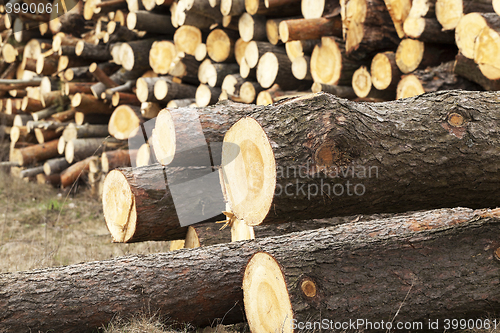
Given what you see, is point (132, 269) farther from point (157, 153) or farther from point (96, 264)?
point (157, 153)

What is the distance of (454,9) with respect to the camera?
10.5 feet

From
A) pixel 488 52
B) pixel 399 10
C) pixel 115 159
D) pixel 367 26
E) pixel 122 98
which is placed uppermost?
pixel 399 10

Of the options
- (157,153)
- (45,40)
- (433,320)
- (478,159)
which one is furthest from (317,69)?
(45,40)

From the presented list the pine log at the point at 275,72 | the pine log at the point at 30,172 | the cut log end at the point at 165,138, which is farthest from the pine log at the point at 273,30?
the pine log at the point at 30,172

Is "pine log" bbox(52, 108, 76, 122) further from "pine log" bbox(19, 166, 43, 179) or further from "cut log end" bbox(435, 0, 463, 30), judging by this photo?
"cut log end" bbox(435, 0, 463, 30)

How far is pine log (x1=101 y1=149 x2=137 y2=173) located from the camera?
18.4 feet

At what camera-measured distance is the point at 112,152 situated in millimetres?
5707

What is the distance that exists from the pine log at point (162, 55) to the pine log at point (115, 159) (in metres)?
1.07

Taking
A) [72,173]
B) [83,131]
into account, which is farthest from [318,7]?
[72,173]

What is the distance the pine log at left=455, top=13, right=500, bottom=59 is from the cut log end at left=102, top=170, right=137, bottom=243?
7.97 ft

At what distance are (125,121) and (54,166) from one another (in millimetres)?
1728

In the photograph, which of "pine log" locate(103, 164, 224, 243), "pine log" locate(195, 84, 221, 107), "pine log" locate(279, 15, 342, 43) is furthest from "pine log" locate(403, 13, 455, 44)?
"pine log" locate(195, 84, 221, 107)

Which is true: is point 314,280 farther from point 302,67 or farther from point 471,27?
point 302,67

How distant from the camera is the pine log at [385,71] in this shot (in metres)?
3.63
